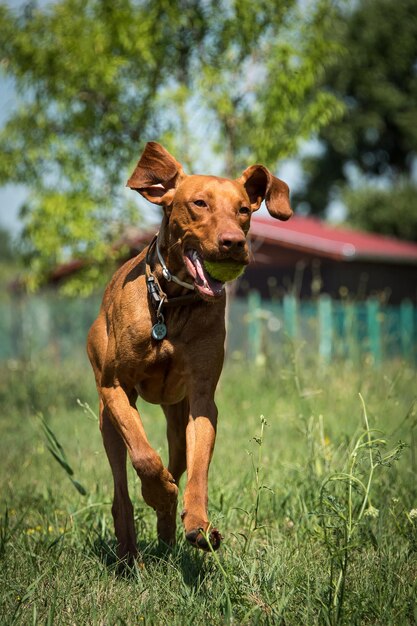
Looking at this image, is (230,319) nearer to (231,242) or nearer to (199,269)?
(199,269)

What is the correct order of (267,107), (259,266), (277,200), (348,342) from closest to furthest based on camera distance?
1. (277,200)
2. (348,342)
3. (267,107)
4. (259,266)

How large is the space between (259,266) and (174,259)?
1834 cm

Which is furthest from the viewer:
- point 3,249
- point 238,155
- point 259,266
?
point 3,249

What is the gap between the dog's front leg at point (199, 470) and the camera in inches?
112

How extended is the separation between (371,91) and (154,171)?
35678 millimetres

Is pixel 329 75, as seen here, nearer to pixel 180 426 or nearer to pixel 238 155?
pixel 238 155

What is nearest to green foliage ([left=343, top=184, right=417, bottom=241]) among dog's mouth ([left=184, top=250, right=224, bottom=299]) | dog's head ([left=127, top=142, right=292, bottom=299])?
dog's head ([left=127, top=142, right=292, bottom=299])

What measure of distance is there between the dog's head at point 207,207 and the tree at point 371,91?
1278 inches

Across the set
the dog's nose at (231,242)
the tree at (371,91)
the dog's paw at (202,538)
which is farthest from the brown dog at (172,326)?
the tree at (371,91)

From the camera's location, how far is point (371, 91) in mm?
36969

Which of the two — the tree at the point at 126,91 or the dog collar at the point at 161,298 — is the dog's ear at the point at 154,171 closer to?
the dog collar at the point at 161,298

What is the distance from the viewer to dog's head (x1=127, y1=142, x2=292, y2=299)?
125 inches

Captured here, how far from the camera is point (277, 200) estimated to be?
12.3 ft

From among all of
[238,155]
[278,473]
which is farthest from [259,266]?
[278,473]
